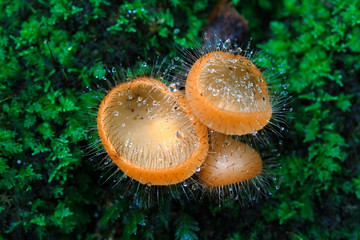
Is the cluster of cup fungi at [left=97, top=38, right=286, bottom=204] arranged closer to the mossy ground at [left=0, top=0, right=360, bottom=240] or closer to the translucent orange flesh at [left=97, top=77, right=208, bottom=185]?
the translucent orange flesh at [left=97, top=77, right=208, bottom=185]

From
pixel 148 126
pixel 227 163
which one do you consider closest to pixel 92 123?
pixel 148 126

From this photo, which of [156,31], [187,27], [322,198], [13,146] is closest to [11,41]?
[13,146]

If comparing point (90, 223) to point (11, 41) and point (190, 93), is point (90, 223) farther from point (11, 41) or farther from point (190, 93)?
point (11, 41)

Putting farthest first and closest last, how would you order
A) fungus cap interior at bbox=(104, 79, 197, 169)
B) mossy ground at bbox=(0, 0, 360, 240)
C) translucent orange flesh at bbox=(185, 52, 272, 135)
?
mossy ground at bbox=(0, 0, 360, 240) → fungus cap interior at bbox=(104, 79, 197, 169) → translucent orange flesh at bbox=(185, 52, 272, 135)

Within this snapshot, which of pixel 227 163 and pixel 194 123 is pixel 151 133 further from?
pixel 227 163

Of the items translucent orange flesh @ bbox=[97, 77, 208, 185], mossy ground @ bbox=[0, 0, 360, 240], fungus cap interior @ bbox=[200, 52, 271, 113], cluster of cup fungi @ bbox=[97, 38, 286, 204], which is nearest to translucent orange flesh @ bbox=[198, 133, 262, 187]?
cluster of cup fungi @ bbox=[97, 38, 286, 204]
